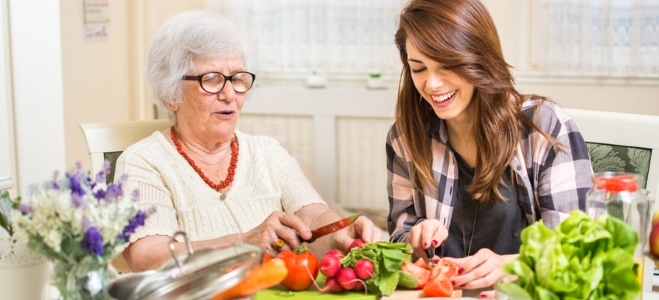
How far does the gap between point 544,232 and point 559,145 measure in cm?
71

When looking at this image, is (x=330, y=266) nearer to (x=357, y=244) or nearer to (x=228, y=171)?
(x=357, y=244)

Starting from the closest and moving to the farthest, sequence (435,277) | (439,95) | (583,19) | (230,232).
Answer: (435,277) → (439,95) → (230,232) → (583,19)

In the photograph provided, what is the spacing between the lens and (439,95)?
2016 mm

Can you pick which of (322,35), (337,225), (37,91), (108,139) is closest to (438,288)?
(337,225)

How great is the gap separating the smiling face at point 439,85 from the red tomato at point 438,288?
1.52ft

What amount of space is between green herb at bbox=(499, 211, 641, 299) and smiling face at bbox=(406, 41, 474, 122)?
0.67 meters

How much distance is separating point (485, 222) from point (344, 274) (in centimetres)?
54

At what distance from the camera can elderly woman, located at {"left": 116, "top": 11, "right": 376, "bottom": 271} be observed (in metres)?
2.37

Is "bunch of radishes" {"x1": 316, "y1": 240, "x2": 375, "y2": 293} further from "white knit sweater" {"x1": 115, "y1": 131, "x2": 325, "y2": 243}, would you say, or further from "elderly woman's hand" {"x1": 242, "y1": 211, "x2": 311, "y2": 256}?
"white knit sweater" {"x1": 115, "y1": 131, "x2": 325, "y2": 243}

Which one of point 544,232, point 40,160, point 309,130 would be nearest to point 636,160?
point 544,232

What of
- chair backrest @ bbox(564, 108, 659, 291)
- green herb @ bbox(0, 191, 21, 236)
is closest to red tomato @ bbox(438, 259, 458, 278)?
chair backrest @ bbox(564, 108, 659, 291)

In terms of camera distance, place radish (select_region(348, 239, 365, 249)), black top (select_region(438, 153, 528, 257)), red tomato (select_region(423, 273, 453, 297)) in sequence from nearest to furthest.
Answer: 1. red tomato (select_region(423, 273, 453, 297))
2. radish (select_region(348, 239, 365, 249))
3. black top (select_region(438, 153, 528, 257))

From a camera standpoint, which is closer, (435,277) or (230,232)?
(435,277)

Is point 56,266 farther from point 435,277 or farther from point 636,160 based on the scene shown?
point 636,160
